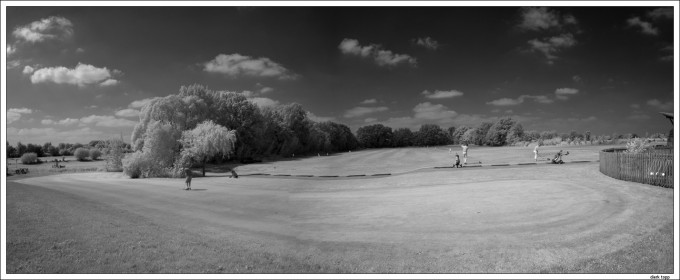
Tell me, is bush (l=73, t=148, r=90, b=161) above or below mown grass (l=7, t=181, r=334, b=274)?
above

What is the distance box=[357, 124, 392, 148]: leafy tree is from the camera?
142 meters

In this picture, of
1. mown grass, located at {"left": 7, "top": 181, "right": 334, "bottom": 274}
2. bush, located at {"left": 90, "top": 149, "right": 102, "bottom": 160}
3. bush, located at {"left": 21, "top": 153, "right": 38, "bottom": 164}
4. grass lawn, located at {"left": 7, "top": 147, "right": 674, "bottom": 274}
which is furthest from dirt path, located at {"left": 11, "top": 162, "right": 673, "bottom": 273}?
bush, located at {"left": 90, "top": 149, "right": 102, "bottom": 160}

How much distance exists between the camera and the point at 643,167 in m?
24.7

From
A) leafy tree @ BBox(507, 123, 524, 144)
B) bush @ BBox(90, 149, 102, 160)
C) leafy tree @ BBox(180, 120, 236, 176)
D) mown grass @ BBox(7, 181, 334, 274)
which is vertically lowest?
mown grass @ BBox(7, 181, 334, 274)

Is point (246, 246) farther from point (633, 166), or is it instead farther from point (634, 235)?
point (633, 166)

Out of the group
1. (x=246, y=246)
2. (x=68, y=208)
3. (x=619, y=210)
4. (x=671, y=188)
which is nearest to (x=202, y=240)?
(x=246, y=246)

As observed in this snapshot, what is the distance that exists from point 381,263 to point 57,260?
889 centimetres

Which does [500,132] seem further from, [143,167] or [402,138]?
[143,167]

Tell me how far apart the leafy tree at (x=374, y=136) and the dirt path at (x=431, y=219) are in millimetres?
112956

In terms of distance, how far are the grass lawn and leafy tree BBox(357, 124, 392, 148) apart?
116 m

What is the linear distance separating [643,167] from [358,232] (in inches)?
771

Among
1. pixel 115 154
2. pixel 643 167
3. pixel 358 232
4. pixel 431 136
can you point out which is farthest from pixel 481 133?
pixel 358 232

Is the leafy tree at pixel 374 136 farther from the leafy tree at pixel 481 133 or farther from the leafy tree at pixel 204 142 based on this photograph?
the leafy tree at pixel 204 142

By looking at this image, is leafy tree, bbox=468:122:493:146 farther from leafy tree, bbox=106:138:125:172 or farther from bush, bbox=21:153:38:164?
bush, bbox=21:153:38:164
